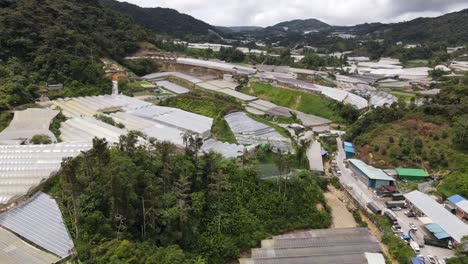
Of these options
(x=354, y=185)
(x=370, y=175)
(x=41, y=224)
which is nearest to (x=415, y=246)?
(x=370, y=175)

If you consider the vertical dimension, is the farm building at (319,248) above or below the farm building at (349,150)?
below

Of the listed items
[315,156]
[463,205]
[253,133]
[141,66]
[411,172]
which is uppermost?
[141,66]

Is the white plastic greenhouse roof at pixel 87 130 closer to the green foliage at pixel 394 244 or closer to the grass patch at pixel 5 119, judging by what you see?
the grass patch at pixel 5 119

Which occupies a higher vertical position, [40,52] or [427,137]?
[40,52]

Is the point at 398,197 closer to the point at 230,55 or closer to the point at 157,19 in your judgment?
the point at 230,55

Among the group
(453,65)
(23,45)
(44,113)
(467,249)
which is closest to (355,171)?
(467,249)

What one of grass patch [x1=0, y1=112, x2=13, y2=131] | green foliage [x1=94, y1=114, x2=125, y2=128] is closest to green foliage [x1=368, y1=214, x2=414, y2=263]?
green foliage [x1=94, y1=114, x2=125, y2=128]

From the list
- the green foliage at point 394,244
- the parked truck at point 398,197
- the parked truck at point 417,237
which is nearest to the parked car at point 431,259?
the green foliage at point 394,244

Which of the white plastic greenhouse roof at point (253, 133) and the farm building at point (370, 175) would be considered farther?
the white plastic greenhouse roof at point (253, 133)
